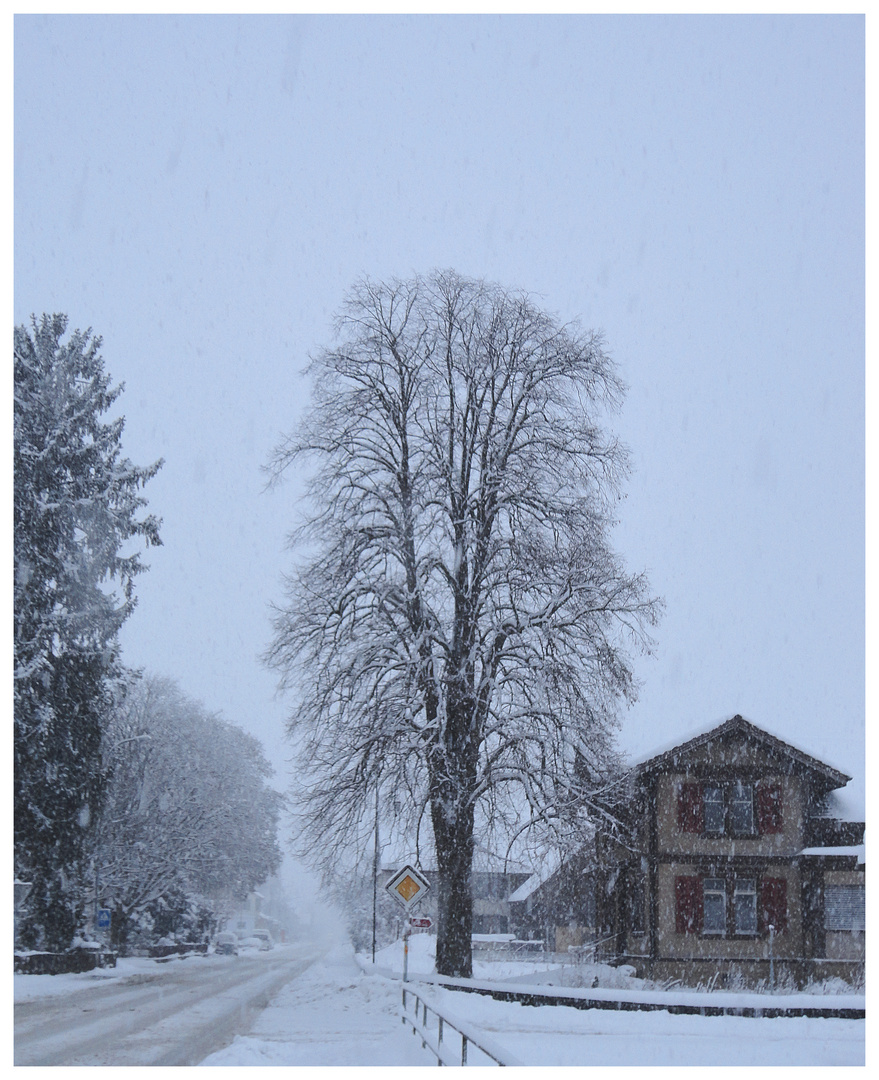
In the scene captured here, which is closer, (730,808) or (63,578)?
(63,578)

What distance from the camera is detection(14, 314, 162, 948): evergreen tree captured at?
86.0ft

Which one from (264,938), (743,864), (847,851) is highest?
(847,851)

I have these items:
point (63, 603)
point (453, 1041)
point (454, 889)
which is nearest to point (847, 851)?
point (454, 889)

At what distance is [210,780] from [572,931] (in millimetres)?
19771

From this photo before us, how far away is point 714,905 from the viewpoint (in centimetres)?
3130

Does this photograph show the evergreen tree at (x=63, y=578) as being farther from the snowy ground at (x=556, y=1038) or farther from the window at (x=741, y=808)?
the window at (x=741, y=808)

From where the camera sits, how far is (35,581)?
26719 mm

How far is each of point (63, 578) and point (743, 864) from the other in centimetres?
1997

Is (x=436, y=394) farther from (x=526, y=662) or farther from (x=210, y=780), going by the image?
(x=210, y=780)

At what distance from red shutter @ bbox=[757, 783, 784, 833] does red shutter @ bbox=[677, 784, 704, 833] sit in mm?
1698

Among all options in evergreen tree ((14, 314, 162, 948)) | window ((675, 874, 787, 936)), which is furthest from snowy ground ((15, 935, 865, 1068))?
window ((675, 874, 787, 936))

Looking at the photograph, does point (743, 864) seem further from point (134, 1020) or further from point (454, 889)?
point (134, 1020)

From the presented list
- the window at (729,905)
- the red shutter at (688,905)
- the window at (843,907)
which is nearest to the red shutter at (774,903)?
the window at (729,905)

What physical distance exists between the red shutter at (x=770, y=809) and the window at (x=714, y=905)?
1.96 metres
